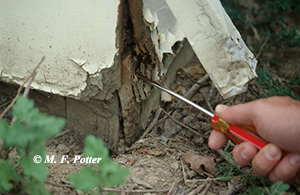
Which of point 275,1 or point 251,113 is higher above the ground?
point 275,1

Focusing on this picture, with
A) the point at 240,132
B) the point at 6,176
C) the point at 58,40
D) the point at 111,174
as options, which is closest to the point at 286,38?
the point at 240,132

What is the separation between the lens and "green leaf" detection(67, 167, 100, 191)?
1.00m

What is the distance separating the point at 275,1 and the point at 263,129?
2.05m

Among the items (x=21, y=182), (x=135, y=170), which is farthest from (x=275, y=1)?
(x=21, y=182)

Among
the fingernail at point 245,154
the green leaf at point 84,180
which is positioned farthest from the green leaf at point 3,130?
the fingernail at point 245,154

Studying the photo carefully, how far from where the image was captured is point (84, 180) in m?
1.02

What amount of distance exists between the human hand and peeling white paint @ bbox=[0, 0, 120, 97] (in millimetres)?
737

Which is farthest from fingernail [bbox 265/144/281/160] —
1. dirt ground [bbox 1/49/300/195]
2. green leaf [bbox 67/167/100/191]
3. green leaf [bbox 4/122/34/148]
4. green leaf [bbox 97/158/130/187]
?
green leaf [bbox 4/122/34/148]

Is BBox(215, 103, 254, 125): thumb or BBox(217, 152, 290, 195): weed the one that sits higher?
BBox(215, 103, 254, 125): thumb

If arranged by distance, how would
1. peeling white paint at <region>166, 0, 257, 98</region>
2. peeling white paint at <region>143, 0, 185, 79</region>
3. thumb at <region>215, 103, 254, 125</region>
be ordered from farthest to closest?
peeling white paint at <region>143, 0, 185, 79</region>
peeling white paint at <region>166, 0, 257, 98</region>
thumb at <region>215, 103, 254, 125</region>

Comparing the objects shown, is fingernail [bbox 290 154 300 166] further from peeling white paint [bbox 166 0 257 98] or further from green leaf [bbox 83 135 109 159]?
green leaf [bbox 83 135 109 159]

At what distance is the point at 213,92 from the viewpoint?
2166 mm

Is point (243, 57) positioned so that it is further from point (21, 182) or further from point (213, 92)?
point (21, 182)

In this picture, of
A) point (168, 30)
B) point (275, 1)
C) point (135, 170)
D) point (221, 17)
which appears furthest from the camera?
point (275, 1)
